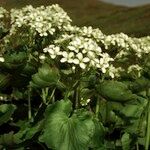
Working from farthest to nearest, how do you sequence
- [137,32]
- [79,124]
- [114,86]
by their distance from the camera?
1. [137,32]
2. [114,86]
3. [79,124]

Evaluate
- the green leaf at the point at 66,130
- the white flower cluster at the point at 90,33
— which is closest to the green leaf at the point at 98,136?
the green leaf at the point at 66,130

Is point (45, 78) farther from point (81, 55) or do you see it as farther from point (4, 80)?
point (4, 80)

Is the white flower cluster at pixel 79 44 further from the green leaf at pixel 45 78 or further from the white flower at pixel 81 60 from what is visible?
the green leaf at pixel 45 78

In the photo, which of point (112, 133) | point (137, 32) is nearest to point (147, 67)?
point (112, 133)

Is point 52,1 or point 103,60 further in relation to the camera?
point 52,1

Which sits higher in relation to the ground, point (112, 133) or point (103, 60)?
point (103, 60)

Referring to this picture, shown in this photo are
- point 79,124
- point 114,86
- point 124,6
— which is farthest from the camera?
point 124,6

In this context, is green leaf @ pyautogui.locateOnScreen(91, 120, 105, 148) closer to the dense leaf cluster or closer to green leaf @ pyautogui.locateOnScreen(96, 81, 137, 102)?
the dense leaf cluster

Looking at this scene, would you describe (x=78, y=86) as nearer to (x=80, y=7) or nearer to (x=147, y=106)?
(x=147, y=106)
